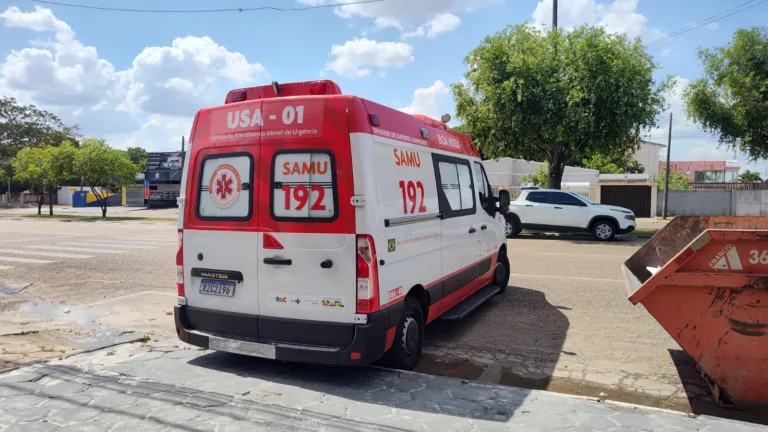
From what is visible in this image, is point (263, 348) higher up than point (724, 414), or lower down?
higher up

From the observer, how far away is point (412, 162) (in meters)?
5.31

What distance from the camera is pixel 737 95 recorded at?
1877cm

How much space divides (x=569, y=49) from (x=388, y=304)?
16.2m

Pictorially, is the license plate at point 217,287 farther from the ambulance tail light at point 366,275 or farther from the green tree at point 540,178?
the green tree at point 540,178

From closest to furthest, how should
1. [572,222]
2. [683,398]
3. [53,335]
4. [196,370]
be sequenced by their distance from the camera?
1. [683,398]
2. [196,370]
3. [53,335]
4. [572,222]

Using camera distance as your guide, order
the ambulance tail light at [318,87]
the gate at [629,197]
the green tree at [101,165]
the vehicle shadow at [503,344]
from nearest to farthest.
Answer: the ambulance tail light at [318,87] → the vehicle shadow at [503,344] → the gate at [629,197] → the green tree at [101,165]

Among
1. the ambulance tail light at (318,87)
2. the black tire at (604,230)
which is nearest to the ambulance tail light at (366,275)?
the ambulance tail light at (318,87)

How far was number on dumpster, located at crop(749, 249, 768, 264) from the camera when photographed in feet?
13.3

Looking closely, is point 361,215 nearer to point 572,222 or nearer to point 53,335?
point 53,335

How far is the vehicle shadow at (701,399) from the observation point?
4141 millimetres

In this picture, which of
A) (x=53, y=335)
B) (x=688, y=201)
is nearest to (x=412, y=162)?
(x=53, y=335)

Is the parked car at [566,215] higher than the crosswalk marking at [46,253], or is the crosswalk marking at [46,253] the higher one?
the parked car at [566,215]

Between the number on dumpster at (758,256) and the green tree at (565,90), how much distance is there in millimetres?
13850

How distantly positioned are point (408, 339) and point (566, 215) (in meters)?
14.1
